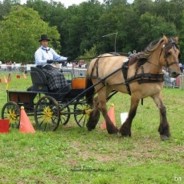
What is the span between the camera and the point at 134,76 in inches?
375

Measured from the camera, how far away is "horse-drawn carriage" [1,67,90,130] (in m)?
10.6

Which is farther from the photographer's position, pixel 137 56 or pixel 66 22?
pixel 66 22

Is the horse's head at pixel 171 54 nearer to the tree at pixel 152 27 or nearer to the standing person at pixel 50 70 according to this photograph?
the standing person at pixel 50 70

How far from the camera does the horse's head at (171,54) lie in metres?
8.97

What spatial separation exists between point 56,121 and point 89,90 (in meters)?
1.03

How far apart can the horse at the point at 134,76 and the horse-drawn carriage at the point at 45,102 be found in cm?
32

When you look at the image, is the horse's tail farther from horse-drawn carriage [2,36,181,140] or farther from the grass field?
the grass field

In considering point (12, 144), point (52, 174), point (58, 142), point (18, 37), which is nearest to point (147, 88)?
point (58, 142)

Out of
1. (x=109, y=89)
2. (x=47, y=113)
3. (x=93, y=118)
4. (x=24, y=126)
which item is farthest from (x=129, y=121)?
(x=24, y=126)

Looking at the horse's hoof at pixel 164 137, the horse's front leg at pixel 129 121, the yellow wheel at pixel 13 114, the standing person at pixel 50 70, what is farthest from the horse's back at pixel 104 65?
the yellow wheel at pixel 13 114

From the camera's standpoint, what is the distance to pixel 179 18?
271 feet

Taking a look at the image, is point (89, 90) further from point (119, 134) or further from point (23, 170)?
point (23, 170)

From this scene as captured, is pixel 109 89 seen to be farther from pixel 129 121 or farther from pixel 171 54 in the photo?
pixel 171 54

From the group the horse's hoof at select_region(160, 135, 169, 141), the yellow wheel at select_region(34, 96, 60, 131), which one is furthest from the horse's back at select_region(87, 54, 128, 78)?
the horse's hoof at select_region(160, 135, 169, 141)
